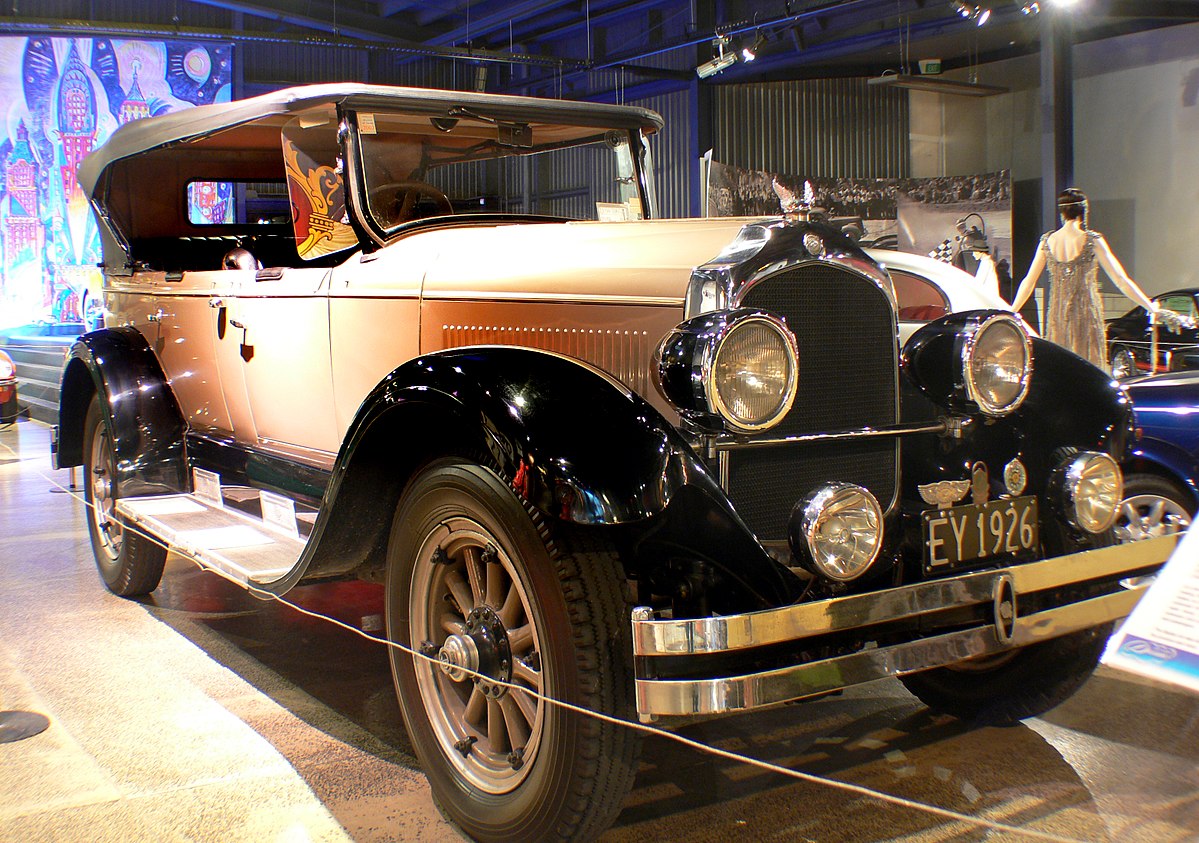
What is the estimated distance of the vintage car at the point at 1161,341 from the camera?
277 inches

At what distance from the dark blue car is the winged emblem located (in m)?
1.61

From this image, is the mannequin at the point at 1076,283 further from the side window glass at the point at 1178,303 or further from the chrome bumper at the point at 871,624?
the side window glass at the point at 1178,303

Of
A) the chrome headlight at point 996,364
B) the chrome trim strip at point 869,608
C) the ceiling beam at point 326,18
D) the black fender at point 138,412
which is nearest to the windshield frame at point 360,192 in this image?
the black fender at point 138,412

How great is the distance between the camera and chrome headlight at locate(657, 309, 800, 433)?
198 cm

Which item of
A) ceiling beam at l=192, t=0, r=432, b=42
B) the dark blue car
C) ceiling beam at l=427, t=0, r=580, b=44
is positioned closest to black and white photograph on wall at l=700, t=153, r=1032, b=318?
ceiling beam at l=427, t=0, r=580, b=44

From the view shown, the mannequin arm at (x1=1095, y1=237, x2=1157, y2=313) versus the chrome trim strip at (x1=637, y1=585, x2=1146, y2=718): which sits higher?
the mannequin arm at (x1=1095, y1=237, x2=1157, y2=313)

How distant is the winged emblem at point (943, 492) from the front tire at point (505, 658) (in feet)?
2.78

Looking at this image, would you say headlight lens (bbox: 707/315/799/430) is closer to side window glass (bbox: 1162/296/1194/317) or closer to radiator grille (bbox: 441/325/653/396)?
radiator grille (bbox: 441/325/653/396)

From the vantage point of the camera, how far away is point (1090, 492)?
241 cm

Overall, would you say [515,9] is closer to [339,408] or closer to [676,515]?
[339,408]

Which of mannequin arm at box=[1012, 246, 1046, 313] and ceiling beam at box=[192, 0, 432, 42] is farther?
ceiling beam at box=[192, 0, 432, 42]

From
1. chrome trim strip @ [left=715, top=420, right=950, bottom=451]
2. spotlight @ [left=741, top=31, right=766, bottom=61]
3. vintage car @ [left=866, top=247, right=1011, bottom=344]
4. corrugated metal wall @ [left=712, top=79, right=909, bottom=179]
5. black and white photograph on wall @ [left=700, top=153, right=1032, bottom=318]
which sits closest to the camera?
chrome trim strip @ [left=715, top=420, right=950, bottom=451]

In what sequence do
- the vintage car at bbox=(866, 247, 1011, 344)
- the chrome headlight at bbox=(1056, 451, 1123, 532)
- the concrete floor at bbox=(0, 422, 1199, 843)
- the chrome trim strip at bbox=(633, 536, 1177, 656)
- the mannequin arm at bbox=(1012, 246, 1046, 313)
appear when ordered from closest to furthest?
the chrome trim strip at bbox=(633, 536, 1177, 656) → the concrete floor at bbox=(0, 422, 1199, 843) → the chrome headlight at bbox=(1056, 451, 1123, 532) → the vintage car at bbox=(866, 247, 1011, 344) → the mannequin arm at bbox=(1012, 246, 1046, 313)

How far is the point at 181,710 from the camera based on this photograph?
118 inches
